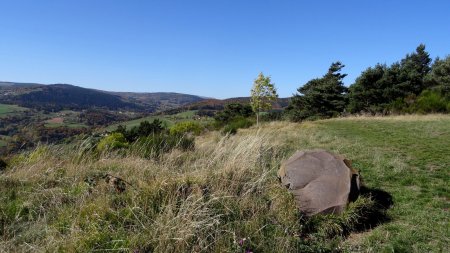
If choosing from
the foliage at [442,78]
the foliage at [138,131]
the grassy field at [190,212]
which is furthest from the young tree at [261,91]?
the grassy field at [190,212]

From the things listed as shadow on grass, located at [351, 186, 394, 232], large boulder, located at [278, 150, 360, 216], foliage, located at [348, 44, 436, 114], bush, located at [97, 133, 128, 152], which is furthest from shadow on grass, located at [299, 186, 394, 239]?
foliage, located at [348, 44, 436, 114]

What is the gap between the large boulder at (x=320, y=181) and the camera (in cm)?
422

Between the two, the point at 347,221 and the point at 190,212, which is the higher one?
the point at 190,212

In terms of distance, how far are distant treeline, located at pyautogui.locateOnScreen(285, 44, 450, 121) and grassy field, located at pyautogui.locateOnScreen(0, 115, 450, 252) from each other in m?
20.9

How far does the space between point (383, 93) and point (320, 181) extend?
29.4 meters

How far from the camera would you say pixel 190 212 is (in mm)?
3141

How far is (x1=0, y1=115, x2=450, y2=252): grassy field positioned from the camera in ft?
9.64

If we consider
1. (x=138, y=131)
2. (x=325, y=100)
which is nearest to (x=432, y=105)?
(x=325, y=100)

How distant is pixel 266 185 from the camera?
4.42 m

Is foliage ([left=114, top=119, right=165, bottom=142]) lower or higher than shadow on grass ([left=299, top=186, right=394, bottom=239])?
lower

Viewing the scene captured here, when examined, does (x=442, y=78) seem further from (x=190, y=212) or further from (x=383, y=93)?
(x=190, y=212)

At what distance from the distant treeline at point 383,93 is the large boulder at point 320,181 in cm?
2047

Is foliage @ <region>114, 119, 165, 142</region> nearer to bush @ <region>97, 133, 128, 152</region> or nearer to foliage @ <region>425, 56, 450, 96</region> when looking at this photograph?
bush @ <region>97, 133, 128, 152</region>

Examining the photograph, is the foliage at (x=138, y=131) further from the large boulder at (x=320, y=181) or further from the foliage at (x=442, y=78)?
the foliage at (x=442, y=78)
